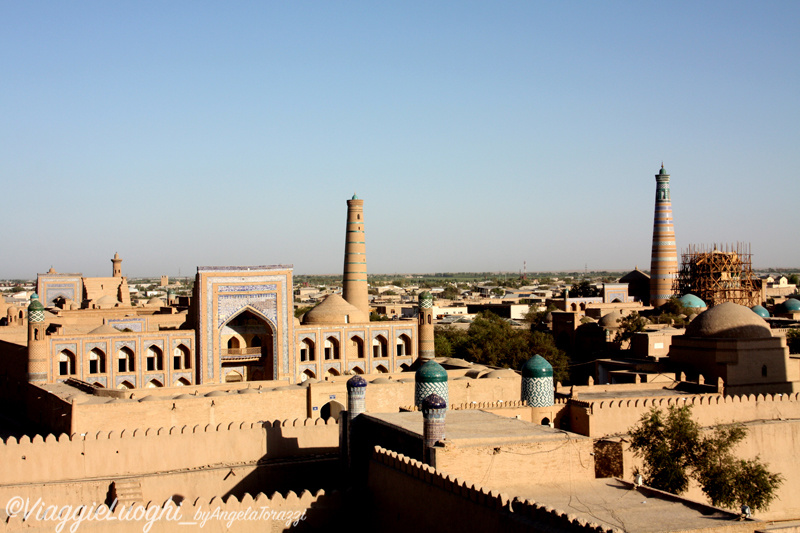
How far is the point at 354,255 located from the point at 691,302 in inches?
660

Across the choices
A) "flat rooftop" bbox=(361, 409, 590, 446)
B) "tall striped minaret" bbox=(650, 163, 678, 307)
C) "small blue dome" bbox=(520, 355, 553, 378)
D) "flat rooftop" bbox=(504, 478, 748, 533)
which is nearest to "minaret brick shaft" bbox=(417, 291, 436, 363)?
"small blue dome" bbox=(520, 355, 553, 378)

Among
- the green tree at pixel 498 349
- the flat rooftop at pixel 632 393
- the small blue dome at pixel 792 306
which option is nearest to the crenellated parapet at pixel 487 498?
the flat rooftop at pixel 632 393

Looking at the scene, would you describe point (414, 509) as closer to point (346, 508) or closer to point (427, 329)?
point (346, 508)

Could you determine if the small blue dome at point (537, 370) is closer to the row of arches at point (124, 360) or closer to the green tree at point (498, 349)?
the row of arches at point (124, 360)

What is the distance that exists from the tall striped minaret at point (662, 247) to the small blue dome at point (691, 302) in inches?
161

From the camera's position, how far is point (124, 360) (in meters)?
29.6

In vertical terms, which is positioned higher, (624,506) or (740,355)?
(740,355)

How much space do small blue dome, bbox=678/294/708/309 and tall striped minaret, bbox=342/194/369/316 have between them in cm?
1578

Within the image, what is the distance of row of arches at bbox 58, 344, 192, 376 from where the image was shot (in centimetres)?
2833

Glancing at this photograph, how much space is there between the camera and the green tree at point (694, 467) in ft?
51.1

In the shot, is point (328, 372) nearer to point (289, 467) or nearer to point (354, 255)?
point (354, 255)

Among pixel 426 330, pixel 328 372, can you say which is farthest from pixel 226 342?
pixel 426 330

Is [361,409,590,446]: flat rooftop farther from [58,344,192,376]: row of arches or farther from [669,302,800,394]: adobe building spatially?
[58,344,192,376]: row of arches

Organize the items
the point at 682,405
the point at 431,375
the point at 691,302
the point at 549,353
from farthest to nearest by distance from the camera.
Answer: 1. the point at 691,302
2. the point at 549,353
3. the point at 682,405
4. the point at 431,375
